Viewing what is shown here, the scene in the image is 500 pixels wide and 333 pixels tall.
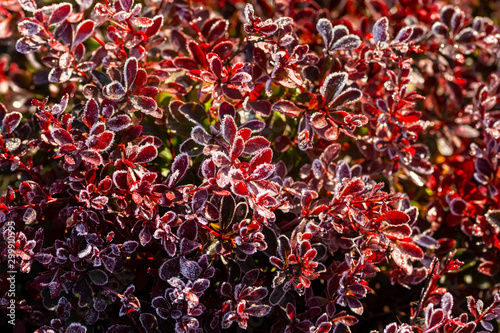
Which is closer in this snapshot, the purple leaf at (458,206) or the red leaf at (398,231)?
the red leaf at (398,231)

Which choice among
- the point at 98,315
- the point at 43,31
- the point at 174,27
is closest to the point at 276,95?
the point at 174,27

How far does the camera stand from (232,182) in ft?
3.54

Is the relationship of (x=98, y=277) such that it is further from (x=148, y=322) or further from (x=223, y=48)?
(x=223, y=48)

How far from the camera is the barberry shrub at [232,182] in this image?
1.18m

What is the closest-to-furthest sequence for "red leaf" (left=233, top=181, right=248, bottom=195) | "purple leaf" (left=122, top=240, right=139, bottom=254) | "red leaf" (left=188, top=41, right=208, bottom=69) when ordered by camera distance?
1. "red leaf" (left=233, top=181, right=248, bottom=195)
2. "purple leaf" (left=122, top=240, right=139, bottom=254)
3. "red leaf" (left=188, top=41, right=208, bottom=69)

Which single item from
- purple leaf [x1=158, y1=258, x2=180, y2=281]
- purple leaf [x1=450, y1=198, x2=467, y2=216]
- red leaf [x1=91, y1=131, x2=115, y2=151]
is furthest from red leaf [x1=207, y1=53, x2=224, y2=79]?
purple leaf [x1=450, y1=198, x2=467, y2=216]

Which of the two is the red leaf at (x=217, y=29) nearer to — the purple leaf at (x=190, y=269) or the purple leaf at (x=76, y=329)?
the purple leaf at (x=190, y=269)

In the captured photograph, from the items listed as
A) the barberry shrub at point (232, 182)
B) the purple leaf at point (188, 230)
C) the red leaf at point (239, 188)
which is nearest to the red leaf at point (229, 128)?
the barberry shrub at point (232, 182)

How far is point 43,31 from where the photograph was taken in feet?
4.41

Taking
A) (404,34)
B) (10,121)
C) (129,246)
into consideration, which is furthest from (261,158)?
(10,121)

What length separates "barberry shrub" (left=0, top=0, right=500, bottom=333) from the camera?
46.3 inches

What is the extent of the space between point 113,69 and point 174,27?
0.36m

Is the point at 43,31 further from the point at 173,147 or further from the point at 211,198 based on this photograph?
the point at 211,198

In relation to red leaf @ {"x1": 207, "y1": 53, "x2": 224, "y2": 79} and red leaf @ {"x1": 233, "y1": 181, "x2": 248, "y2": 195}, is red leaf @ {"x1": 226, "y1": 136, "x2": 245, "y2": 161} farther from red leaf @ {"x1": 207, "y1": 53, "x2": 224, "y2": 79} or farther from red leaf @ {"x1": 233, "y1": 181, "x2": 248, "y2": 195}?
red leaf @ {"x1": 207, "y1": 53, "x2": 224, "y2": 79}
